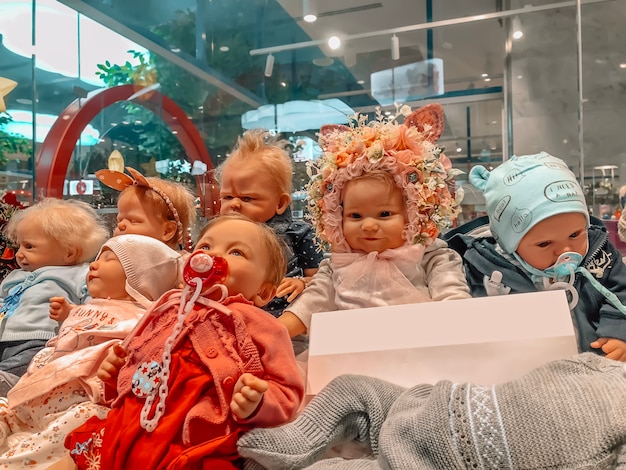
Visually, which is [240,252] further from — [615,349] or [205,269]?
[615,349]

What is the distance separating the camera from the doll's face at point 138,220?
157 centimetres

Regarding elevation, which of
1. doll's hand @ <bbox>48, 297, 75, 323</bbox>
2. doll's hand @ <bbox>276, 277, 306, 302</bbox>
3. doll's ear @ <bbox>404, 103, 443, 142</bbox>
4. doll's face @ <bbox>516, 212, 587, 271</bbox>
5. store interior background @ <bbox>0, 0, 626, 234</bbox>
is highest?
store interior background @ <bbox>0, 0, 626, 234</bbox>

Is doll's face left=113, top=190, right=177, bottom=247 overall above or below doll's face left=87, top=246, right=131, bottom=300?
above

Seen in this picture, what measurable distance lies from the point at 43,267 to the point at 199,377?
3.07 feet

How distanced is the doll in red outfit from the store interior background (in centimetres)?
157

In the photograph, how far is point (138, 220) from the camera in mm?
1583

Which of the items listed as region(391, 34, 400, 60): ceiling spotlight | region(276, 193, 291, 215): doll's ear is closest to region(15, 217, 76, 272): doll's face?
region(276, 193, 291, 215): doll's ear

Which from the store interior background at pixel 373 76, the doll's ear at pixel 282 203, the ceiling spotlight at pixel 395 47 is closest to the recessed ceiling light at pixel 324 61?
the store interior background at pixel 373 76

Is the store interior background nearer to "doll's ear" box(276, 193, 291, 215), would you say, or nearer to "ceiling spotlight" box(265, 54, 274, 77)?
"ceiling spotlight" box(265, 54, 274, 77)

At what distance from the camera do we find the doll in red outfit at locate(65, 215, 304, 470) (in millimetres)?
845

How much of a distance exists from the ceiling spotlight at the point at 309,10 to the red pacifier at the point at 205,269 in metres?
2.66

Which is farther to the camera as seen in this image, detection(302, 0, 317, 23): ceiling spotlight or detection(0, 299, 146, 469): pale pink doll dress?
detection(302, 0, 317, 23): ceiling spotlight

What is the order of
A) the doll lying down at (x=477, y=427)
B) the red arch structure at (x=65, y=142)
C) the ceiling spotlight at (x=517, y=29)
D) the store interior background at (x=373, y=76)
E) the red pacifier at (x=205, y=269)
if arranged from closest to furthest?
the doll lying down at (x=477, y=427) → the red pacifier at (x=205, y=269) → the red arch structure at (x=65, y=142) → the store interior background at (x=373, y=76) → the ceiling spotlight at (x=517, y=29)

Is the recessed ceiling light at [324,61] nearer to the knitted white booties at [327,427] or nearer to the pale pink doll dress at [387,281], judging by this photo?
the pale pink doll dress at [387,281]
